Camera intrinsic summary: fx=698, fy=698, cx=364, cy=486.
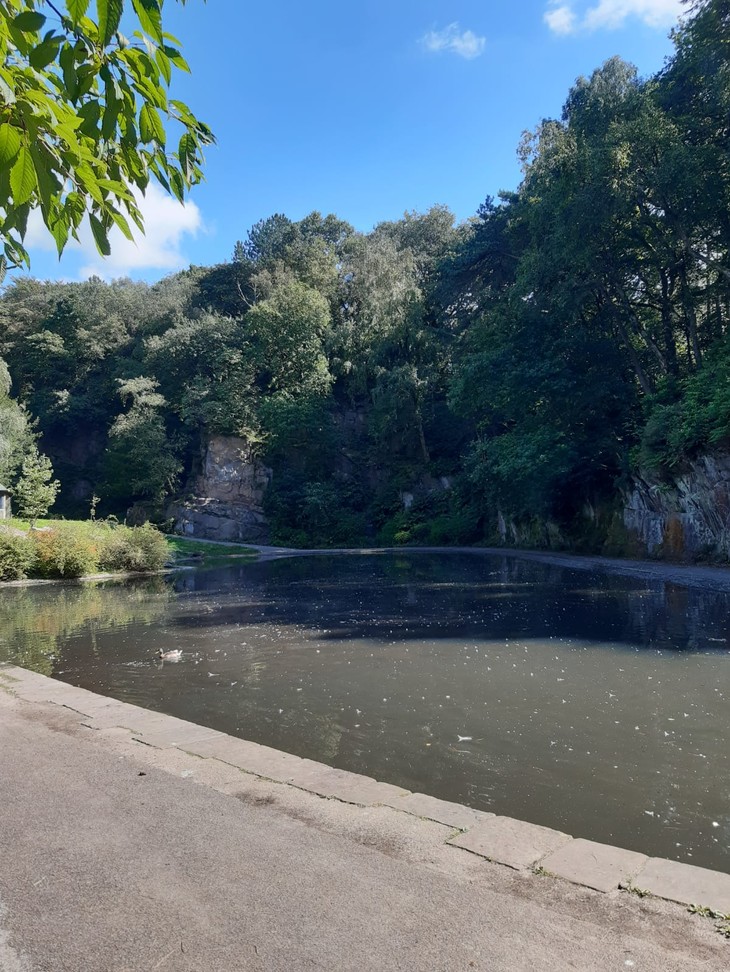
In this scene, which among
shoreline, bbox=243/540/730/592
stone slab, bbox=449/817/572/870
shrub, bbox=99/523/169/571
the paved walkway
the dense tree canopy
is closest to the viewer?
the paved walkway

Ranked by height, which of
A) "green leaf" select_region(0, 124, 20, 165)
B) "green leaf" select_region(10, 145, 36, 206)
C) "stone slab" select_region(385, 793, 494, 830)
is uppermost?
"green leaf" select_region(0, 124, 20, 165)

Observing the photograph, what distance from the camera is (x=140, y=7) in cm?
221

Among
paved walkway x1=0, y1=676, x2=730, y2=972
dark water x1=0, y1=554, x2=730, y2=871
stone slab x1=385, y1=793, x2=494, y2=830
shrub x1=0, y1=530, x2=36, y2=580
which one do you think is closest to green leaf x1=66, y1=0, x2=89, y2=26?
paved walkway x1=0, y1=676, x2=730, y2=972

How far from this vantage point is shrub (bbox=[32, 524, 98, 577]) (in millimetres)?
22469

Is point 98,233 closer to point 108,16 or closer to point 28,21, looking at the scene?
point 28,21

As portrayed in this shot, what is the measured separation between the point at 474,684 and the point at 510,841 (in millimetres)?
4489

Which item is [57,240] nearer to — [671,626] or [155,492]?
[671,626]

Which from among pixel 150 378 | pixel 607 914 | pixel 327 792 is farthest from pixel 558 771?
pixel 150 378

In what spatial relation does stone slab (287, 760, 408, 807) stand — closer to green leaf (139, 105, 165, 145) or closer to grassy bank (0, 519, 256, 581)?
green leaf (139, 105, 165, 145)

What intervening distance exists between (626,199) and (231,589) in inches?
625

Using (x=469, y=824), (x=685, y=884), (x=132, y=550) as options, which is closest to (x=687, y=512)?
(x=132, y=550)

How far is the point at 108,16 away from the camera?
81.7 inches

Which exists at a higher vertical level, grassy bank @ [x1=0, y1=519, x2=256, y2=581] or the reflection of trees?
grassy bank @ [x1=0, y1=519, x2=256, y2=581]

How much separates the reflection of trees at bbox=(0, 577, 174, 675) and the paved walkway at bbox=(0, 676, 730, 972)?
6114 mm
